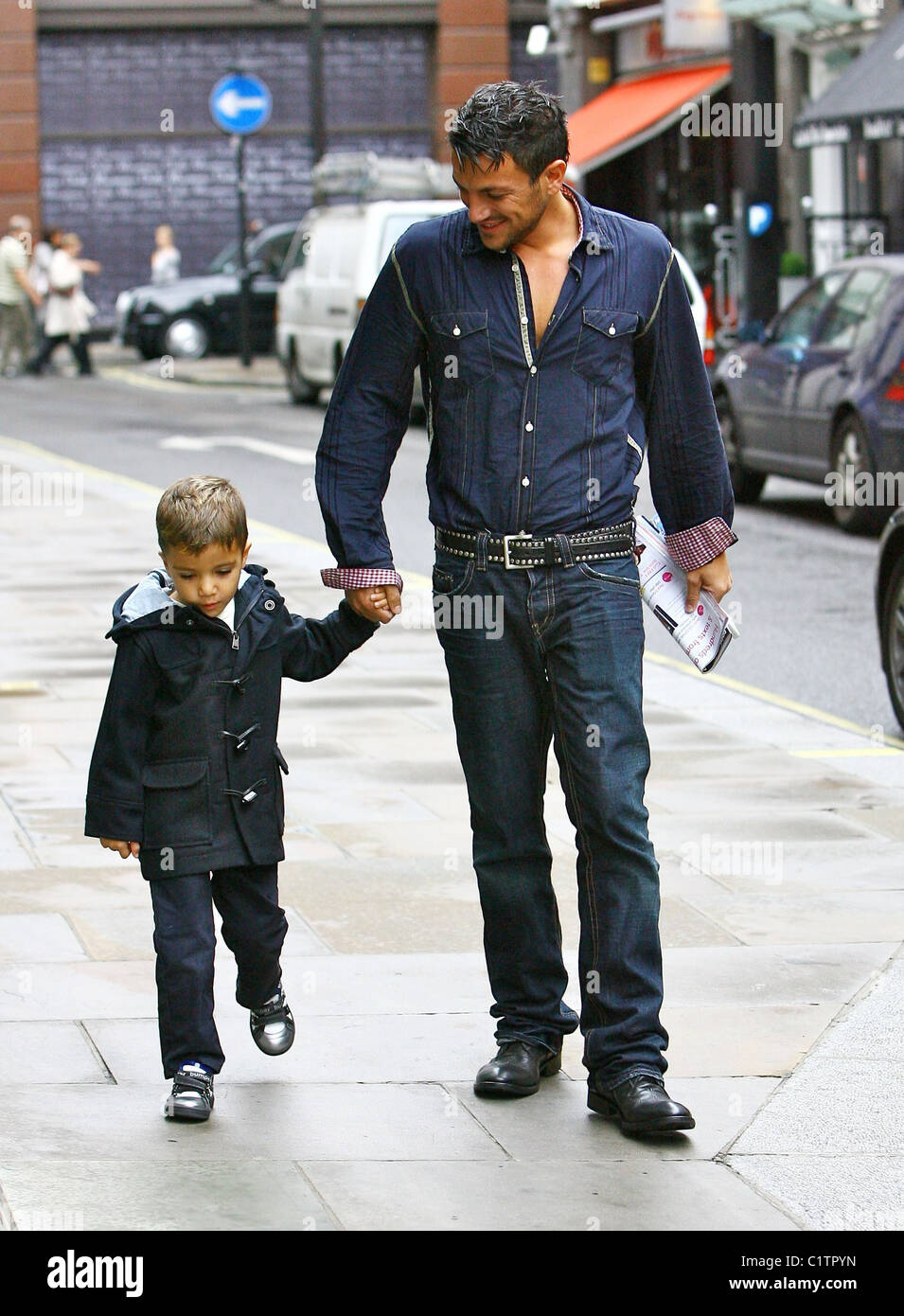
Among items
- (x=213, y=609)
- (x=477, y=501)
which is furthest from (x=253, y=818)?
(x=477, y=501)

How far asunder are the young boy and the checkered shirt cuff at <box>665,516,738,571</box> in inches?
24.1

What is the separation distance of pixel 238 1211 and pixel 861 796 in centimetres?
380

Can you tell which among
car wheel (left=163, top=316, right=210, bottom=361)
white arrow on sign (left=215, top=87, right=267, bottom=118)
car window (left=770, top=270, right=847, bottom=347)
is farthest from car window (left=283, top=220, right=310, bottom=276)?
car window (left=770, top=270, right=847, bottom=347)

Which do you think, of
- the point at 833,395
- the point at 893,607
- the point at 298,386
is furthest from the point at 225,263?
the point at 893,607

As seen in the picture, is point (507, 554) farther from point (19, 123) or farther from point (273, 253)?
point (19, 123)

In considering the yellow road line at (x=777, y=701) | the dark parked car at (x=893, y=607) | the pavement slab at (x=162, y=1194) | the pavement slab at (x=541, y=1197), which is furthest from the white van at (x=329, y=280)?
the pavement slab at (x=162, y=1194)

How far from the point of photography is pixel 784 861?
6.43 metres

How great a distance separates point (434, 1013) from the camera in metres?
5.11

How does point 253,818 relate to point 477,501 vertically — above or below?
below

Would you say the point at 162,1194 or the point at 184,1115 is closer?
the point at 162,1194

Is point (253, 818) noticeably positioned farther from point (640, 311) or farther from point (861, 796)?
point (861, 796)

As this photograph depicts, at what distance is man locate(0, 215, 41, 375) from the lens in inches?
1106

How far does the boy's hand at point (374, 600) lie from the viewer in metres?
4.50

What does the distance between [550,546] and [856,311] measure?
416 inches
